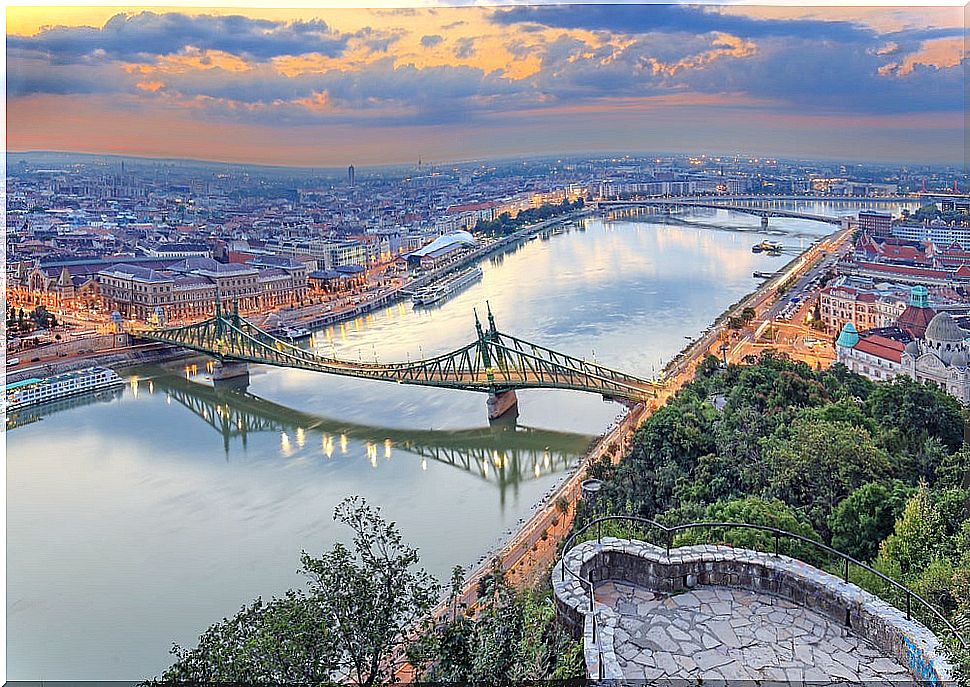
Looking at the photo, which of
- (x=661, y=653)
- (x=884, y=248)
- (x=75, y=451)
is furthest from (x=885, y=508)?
(x=884, y=248)

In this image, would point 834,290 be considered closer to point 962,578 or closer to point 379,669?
point 962,578

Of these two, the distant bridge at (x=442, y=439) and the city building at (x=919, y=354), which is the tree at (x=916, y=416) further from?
the distant bridge at (x=442, y=439)

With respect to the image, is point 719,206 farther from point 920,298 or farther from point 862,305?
point 920,298

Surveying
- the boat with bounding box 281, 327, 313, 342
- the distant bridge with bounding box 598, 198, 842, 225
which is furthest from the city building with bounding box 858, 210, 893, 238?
the boat with bounding box 281, 327, 313, 342

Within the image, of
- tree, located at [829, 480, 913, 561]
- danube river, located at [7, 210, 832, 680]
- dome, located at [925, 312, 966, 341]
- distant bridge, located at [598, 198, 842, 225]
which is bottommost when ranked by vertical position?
danube river, located at [7, 210, 832, 680]

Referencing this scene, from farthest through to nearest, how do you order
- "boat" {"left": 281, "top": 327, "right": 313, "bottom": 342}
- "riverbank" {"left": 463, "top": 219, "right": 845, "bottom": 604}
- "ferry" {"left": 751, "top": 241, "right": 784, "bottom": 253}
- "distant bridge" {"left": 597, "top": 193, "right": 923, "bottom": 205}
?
"ferry" {"left": 751, "top": 241, "right": 784, "bottom": 253} → "distant bridge" {"left": 597, "top": 193, "right": 923, "bottom": 205} → "boat" {"left": 281, "top": 327, "right": 313, "bottom": 342} → "riverbank" {"left": 463, "top": 219, "right": 845, "bottom": 604}

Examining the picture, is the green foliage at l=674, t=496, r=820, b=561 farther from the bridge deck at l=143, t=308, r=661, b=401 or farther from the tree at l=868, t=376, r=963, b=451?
the bridge deck at l=143, t=308, r=661, b=401

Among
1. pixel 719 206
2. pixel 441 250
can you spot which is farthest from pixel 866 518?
pixel 719 206
